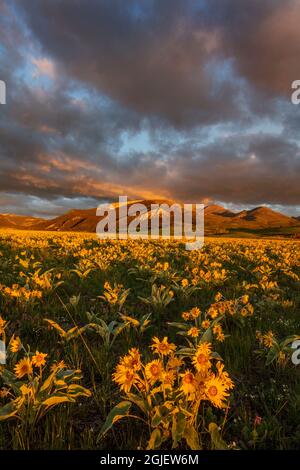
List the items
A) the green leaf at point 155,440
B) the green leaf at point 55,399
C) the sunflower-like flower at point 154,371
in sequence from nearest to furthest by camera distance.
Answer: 1. the green leaf at point 155,440
2. the sunflower-like flower at point 154,371
3. the green leaf at point 55,399

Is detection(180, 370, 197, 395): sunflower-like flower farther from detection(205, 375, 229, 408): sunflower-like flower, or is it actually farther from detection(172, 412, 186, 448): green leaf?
detection(172, 412, 186, 448): green leaf

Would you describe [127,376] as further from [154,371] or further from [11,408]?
[11,408]

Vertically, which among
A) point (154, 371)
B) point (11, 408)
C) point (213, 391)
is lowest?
point (11, 408)

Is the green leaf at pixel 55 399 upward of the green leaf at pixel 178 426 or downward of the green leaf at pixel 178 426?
upward

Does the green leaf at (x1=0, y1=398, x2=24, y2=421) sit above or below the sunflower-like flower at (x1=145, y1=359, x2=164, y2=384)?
below

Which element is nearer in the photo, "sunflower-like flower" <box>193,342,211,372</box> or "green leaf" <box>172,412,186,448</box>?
"green leaf" <box>172,412,186,448</box>

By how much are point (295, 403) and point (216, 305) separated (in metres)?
1.98

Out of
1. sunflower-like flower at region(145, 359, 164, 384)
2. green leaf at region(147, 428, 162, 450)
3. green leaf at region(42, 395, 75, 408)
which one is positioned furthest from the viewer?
green leaf at region(42, 395, 75, 408)

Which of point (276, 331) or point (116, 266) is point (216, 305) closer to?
point (276, 331)

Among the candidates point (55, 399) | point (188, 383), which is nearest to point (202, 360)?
point (188, 383)

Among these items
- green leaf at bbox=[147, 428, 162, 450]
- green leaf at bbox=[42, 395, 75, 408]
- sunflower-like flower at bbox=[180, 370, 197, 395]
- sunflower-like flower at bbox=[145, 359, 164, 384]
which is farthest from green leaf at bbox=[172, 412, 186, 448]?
green leaf at bbox=[42, 395, 75, 408]

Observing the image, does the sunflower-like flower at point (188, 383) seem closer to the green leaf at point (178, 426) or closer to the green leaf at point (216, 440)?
the green leaf at point (178, 426)

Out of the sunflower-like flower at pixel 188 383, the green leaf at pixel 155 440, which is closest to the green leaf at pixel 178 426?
the green leaf at pixel 155 440
